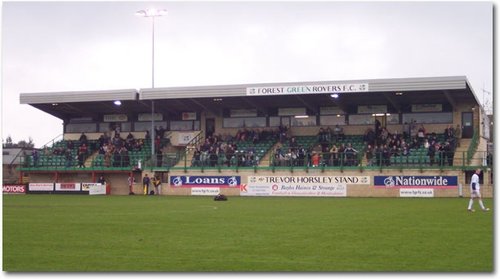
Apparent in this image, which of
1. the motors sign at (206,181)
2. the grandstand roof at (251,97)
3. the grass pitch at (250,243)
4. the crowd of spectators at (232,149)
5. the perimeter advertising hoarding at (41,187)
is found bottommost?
the grass pitch at (250,243)

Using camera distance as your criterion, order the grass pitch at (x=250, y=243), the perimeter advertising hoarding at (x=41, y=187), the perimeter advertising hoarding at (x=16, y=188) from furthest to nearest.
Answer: the perimeter advertising hoarding at (x=16, y=188) → the perimeter advertising hoarding at (x=41, y=187) → the grass pitch at (x=250, y=243)

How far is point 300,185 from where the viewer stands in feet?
136

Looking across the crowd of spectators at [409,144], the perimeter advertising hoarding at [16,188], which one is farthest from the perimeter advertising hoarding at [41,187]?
the crowd of spectators at [409,144]

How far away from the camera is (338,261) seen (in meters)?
11.8

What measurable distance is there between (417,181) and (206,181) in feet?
44.3

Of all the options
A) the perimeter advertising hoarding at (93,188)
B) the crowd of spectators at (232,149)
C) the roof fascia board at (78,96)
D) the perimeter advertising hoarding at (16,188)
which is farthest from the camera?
the roof fascia board at (78,96)

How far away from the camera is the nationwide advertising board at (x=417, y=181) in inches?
1515

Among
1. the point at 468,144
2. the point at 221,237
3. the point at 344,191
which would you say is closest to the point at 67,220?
the point at 221,237

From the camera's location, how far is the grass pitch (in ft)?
37.8

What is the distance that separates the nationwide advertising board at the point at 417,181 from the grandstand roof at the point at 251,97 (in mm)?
5752

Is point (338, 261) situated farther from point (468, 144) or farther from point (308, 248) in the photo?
point (468, 144)

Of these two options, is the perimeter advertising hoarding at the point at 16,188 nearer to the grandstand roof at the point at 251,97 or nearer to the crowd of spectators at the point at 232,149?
the grandstand roof at the point at 251,97

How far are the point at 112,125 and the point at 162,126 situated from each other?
179 inches

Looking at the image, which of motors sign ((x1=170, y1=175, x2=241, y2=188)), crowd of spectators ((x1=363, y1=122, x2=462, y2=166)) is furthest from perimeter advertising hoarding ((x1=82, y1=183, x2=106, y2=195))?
crowd of spectators ((x1=363, y1=122, x2=462, y2=166))
